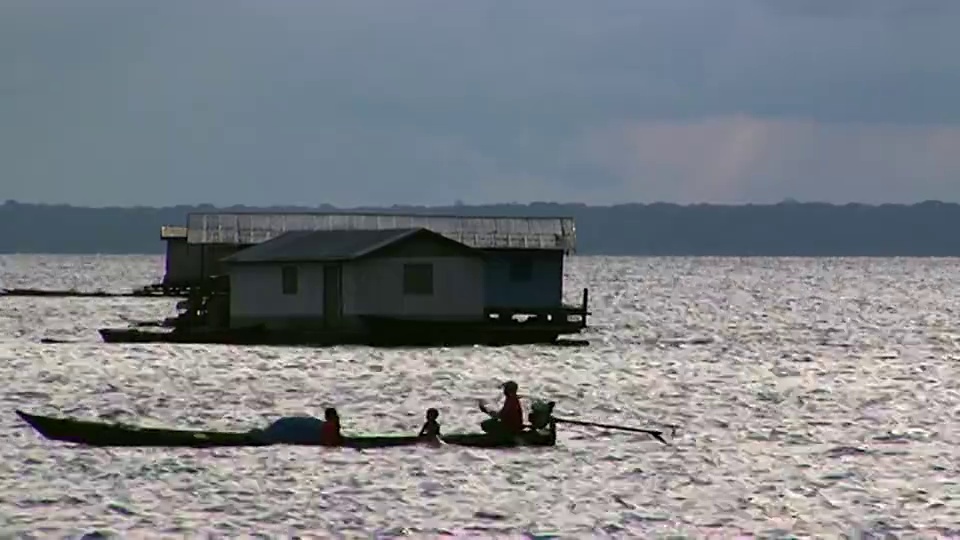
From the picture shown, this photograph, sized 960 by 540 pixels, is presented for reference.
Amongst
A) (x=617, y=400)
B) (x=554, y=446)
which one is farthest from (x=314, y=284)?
(x=554, y=446)

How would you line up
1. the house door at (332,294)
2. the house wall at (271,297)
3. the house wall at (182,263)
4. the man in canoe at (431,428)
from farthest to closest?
1. the house wall at (182,263)
2. the house wall at (271,297)
3. the house door at (332,294)
4. the man in canoe at (431,428)

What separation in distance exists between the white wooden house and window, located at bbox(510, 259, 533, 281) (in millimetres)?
6787

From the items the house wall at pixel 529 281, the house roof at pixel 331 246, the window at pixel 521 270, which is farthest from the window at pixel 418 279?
the window at pixel 521 270

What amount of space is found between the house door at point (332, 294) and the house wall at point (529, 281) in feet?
30.2

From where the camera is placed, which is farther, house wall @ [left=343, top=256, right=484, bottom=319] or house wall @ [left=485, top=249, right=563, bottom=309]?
house wall @ [left=485, top=249, right=563, bottom=309]

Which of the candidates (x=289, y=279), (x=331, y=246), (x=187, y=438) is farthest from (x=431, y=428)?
(x=331, y=246)

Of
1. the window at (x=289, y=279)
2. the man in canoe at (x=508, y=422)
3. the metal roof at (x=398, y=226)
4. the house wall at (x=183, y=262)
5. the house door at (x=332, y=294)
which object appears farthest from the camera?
the house wall at (x=183, y=262)

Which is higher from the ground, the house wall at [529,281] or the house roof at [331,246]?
the house roof at [331,246]

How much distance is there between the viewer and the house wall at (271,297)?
63.1m

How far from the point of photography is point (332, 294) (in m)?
62.6

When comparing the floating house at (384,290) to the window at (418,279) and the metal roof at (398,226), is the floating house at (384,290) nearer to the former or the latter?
the window at (418,279)

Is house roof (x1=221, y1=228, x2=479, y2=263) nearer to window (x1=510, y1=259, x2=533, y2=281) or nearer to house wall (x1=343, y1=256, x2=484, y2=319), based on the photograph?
house wall (x1=343, y1=256, x2=484, y2=319)

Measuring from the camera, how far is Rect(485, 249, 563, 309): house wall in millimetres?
70812

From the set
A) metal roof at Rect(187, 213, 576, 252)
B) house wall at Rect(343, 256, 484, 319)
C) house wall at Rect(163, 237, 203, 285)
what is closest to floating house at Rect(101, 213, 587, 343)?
house wall at Rect(343, 256, 484, 319)
